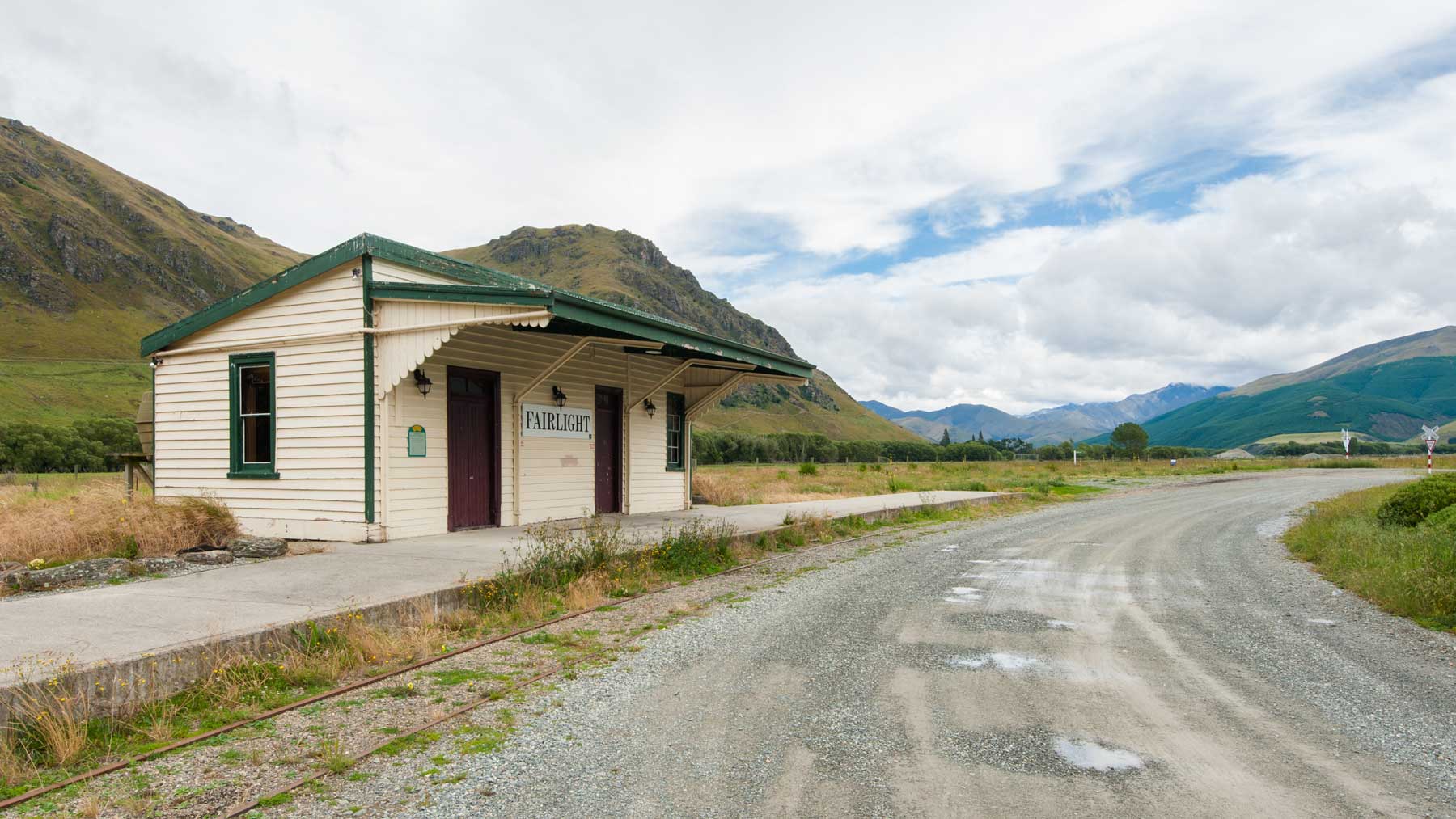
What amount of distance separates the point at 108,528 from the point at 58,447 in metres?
51.7

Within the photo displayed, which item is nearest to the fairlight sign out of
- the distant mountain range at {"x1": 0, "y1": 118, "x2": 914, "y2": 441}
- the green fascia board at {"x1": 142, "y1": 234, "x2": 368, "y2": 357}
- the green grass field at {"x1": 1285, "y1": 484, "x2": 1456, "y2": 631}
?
the green fascia board at {"x1": 142, "y1": 234, "x2": 368, "y2": 357}

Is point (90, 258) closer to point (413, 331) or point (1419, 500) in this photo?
point (413, 331)

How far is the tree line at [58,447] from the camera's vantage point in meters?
47.5

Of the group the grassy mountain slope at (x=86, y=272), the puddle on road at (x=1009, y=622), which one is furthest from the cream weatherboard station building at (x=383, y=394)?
the grassy mountain slope at (x=86, y=272)

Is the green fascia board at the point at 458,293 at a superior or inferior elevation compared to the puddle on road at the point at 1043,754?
superior

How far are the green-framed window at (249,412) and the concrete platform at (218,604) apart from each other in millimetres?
→ 2549

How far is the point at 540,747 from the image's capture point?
14.5 ft

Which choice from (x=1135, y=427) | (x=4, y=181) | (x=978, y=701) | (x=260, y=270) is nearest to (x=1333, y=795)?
(x=978, y=701)

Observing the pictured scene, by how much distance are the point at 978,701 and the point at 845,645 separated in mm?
1639

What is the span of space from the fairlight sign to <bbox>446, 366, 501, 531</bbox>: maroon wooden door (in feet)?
1.93

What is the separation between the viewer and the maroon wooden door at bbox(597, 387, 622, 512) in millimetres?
15391

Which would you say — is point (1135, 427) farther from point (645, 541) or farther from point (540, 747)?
point (540, 747)

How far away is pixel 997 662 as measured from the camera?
6035mm

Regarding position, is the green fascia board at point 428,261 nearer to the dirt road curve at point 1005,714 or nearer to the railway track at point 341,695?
the railway track at point 341,695
